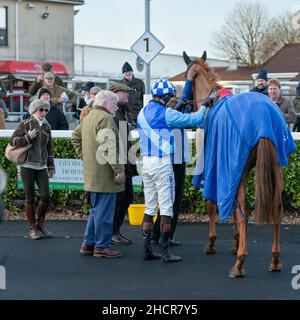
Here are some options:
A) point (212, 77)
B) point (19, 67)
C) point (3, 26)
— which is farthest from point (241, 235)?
point (3, 26)

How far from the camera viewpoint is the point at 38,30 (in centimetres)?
5144

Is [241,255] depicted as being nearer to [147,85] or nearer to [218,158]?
[218,158]

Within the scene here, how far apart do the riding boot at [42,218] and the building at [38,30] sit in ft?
130

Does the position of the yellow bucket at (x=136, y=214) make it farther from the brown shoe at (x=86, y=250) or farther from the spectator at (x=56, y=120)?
the brown shoe at (x=86, y=250)

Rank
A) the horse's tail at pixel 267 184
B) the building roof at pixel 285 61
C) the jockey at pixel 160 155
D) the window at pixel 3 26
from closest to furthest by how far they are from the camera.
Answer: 1. the horse's tail at pixel 267 184
2. the jockey at pixel 160 155
3. the window at pixel 3 26
4. the building roof at pixel 285 61

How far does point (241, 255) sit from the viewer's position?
8.85 metres

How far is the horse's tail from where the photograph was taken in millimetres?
8789

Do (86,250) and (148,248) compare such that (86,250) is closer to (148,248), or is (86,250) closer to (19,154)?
(148,248)

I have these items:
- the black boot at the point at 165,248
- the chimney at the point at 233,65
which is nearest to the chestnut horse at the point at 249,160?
the black boot at the point at 165,248

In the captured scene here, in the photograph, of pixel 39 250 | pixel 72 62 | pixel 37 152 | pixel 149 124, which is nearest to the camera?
pixel 149 124

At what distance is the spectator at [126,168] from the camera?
35.4 feet

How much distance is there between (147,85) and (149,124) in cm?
770

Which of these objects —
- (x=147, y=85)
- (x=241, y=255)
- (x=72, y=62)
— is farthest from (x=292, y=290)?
(x=72, y=62)

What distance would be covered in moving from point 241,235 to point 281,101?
18.3ft
